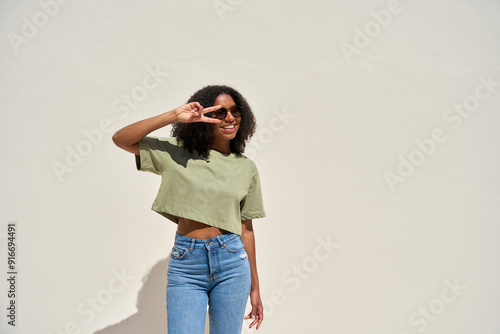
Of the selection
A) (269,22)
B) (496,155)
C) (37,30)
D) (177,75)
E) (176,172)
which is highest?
(37,30)

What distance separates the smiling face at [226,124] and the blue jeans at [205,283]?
15.9 inches

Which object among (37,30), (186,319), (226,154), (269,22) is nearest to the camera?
(186,319)

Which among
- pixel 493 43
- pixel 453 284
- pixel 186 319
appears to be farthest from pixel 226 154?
pixel 493 43

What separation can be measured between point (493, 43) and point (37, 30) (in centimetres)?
273

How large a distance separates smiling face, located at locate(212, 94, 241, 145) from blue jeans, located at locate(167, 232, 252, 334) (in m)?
0.40

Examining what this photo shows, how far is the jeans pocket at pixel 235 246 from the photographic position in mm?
1588

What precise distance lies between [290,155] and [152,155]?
3.63 feet

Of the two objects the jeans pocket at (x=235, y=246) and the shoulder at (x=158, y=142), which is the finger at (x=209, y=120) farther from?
the jeans pocket at (x=235, y=246)

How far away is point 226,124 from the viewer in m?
1.70

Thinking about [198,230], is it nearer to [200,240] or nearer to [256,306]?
[200,240]

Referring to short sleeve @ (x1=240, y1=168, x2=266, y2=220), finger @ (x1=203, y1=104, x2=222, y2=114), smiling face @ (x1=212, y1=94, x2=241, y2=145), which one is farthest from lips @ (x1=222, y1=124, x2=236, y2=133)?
short sleeve @ (x1=240, y1=168, x2=266, y2=220)

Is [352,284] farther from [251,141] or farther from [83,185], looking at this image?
[83,185]

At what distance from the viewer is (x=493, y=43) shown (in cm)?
262

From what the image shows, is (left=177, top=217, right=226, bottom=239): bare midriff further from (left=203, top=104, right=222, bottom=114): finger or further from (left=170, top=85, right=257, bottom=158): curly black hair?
(left=203, top=104, right=222, bottom=114): finger
